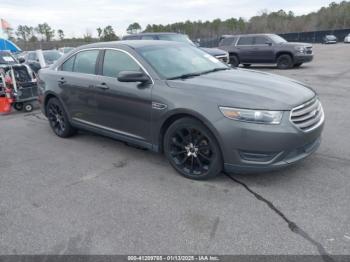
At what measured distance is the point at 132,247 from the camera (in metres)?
2.72

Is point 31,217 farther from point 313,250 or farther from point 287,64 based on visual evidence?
→ point 287,64

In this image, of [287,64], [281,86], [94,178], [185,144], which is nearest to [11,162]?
[94,178]

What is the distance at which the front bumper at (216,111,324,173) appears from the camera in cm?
325

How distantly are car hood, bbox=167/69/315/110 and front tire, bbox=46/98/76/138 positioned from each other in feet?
8.49

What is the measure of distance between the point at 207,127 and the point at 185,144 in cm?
44

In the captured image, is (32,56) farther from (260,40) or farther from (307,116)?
(307,116)

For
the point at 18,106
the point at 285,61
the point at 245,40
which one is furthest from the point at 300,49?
the point at 18,106

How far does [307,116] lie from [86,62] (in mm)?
3439

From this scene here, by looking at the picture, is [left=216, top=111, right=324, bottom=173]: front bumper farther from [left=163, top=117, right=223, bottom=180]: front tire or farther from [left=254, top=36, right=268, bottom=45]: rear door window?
[left=254, top=36, right=268, bottom=45]: rear door window

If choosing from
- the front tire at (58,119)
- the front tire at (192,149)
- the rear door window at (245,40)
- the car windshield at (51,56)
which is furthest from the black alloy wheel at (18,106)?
the rear door window at (245,40)

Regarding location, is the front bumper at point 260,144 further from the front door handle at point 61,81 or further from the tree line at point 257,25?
the tree line at point 257,25

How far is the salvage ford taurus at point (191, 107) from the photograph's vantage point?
3.32 meters

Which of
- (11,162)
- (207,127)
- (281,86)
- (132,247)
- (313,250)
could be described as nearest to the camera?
(313,250)

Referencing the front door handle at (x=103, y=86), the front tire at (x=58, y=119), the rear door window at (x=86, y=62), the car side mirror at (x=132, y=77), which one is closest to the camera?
the car side mirror at (x=132, y=77)
